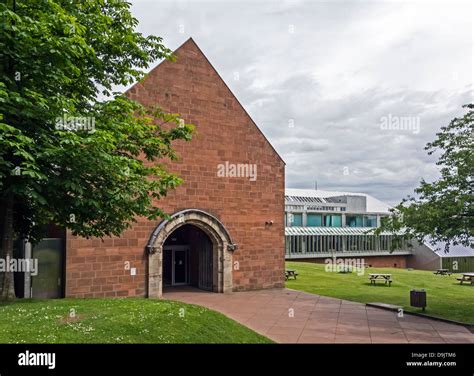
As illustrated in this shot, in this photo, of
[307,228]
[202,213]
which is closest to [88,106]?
[202,213]

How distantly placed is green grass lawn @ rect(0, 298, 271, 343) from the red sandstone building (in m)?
5.59

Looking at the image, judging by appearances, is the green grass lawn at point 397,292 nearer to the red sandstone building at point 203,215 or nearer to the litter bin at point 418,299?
the litter bin at point 418,299

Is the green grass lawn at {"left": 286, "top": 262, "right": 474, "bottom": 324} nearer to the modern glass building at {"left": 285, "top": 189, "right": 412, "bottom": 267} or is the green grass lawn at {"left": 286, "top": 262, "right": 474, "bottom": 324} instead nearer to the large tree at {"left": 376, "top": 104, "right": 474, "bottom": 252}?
the large tree at {"left": 376, "top": 104, "right": 474, "bottom": 252}

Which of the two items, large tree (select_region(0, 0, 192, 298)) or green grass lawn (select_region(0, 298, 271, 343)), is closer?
green grass lawn (select_region(0, 298, 271, 343))

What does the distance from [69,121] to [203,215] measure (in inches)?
418

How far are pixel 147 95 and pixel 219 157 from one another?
15.0 ft

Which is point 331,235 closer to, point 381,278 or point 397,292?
point 381,278

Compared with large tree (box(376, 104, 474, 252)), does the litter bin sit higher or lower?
lower

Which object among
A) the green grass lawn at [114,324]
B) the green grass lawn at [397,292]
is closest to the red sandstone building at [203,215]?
the green grass lawn at [397,292]

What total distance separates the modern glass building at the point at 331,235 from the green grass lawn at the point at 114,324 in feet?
121

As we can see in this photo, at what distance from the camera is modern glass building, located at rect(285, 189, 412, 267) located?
1935 inches

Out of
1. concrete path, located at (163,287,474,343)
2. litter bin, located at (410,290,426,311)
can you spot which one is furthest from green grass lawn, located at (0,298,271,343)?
litter bin, located at (410,290,426,311)
